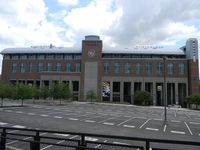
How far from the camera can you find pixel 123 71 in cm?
8994

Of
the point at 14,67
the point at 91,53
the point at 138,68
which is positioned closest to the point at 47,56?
the point at 14,67

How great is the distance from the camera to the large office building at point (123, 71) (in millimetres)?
86750

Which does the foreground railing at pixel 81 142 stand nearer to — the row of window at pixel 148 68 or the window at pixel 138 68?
the row of window at pixel 148 68

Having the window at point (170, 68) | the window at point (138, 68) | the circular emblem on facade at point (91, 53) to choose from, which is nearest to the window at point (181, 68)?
the window at point (170, 68)

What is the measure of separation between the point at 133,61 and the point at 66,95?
106 feet

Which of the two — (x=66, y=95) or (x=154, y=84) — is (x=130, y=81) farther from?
(x=66, y=95)

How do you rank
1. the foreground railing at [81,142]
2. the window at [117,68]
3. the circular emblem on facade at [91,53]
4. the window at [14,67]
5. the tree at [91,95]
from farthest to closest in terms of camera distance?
the window at [14,67], the window at [117,68], the circular emblem on facade at [91,53], the tree at [91,95], the foreground railing at [81,142]

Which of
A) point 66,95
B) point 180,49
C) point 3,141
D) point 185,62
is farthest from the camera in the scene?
point 180,49

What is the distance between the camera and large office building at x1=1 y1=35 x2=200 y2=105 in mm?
86750

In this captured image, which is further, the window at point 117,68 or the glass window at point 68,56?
the glass window at point 68,56

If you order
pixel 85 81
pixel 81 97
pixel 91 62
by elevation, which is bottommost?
pixel 81 97

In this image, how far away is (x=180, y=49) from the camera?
93250mm

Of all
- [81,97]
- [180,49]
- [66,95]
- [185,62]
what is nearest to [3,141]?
[66,95]

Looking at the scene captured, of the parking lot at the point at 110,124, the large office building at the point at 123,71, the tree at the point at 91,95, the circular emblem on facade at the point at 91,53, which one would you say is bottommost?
the parking lot at the point at 110,124
